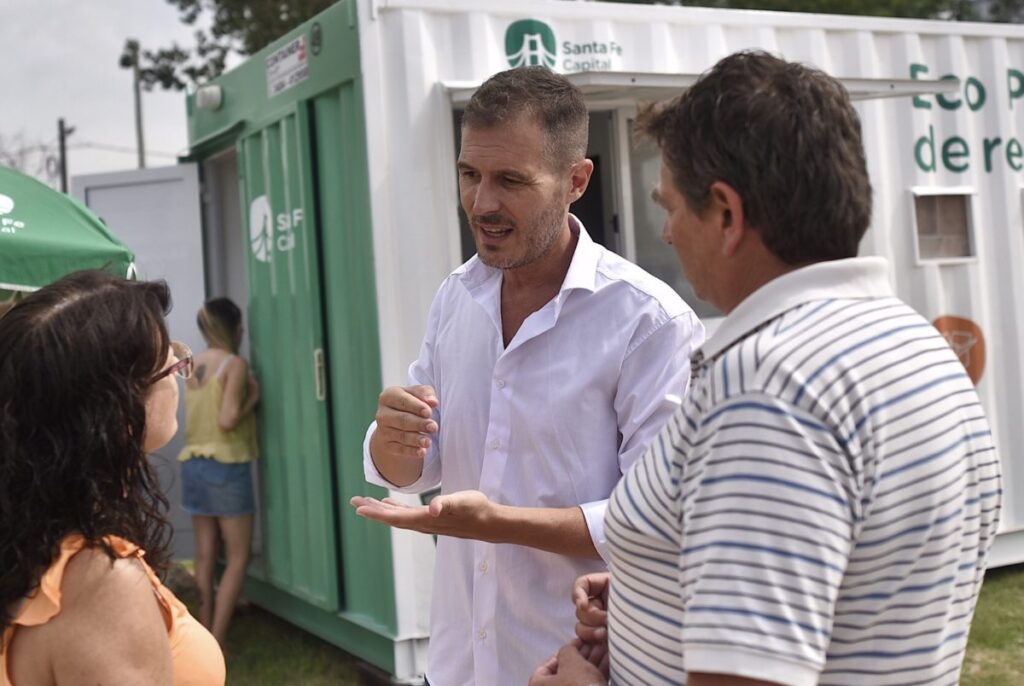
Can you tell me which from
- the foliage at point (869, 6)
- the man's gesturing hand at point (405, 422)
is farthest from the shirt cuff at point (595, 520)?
the foliage at point (869, 6)

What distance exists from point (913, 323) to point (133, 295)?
1.23m

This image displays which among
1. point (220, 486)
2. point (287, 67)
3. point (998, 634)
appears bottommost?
point (998, 634)

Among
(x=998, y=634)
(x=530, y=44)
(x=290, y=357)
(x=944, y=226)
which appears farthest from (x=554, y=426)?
(x=944, y=226)

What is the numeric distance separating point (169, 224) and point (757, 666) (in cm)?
650

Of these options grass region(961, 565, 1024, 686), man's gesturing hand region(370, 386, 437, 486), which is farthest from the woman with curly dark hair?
grass region(961, 565, 1024, 686)

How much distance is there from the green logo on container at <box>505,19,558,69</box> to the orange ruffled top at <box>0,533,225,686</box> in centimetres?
374

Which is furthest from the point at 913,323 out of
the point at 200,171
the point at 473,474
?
the point at 200,171

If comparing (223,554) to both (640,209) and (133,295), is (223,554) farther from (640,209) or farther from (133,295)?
(133,295)

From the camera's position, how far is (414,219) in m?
4.98

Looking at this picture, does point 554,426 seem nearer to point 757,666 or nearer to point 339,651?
point 757,666

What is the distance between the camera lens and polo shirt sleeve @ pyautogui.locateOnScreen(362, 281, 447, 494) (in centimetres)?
247

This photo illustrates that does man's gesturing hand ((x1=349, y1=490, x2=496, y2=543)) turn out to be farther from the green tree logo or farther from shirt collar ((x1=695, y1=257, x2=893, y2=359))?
the green tree logo

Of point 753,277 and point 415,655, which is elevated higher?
point 753,277

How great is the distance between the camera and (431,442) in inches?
94.8
